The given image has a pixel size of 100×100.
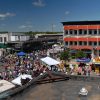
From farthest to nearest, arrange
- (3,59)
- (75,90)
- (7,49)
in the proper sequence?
(7,49)
(3,59)
(75,90)

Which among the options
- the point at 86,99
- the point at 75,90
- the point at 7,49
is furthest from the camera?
the point at 7,49

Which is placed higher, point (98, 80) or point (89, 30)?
point (89, 30)

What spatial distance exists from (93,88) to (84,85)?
2.52 feet

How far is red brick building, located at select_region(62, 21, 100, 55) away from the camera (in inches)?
2840

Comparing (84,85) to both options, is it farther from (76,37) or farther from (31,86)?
(76,37)

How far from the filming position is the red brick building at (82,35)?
7212 centimetres

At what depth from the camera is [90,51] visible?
240ft

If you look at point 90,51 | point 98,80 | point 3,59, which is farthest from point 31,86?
point 90,51

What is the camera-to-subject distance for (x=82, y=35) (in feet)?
242

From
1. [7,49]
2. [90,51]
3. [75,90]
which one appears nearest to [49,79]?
[75,90]

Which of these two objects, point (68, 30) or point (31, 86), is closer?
point (31, 86)

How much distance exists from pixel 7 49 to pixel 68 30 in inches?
962

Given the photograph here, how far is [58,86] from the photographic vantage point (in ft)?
49.5

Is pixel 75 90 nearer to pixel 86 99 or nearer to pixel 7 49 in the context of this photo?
pixel 86 99
